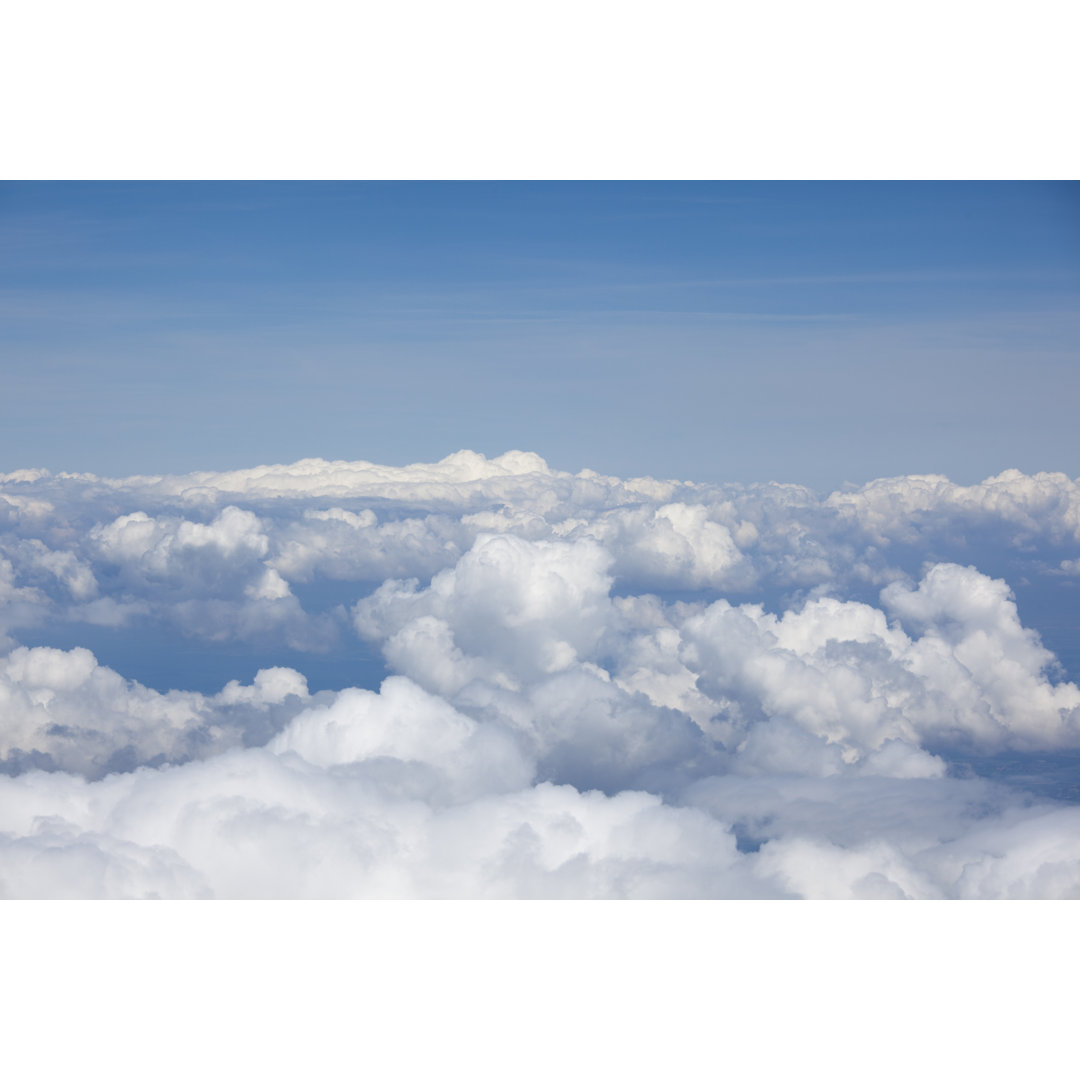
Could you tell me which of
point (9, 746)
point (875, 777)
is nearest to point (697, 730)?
point (875, 777)

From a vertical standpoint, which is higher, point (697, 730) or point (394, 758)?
point (697, 730)

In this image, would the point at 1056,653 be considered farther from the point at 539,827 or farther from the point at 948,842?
the point at 539,827

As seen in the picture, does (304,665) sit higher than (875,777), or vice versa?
(304,665)

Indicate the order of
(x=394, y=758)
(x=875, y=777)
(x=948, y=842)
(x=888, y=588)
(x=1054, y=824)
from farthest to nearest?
(x=888, y=588), (x=875, y=777), (x=394, y=758), (x=948, y=842), (x=1054, y=824)

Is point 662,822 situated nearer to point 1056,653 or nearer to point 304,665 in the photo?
point 304,665

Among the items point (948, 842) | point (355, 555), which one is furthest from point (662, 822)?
point (355, 555)

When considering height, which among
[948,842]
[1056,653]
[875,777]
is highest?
[1056,653]

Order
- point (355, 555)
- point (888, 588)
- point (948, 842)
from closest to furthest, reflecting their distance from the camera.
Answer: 1. point (948, 842)
2. point (355, 555)
3. point (888, 588)

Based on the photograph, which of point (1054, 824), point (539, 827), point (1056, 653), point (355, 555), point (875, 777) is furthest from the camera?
point (1056, 653)

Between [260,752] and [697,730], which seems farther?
[697,730]
